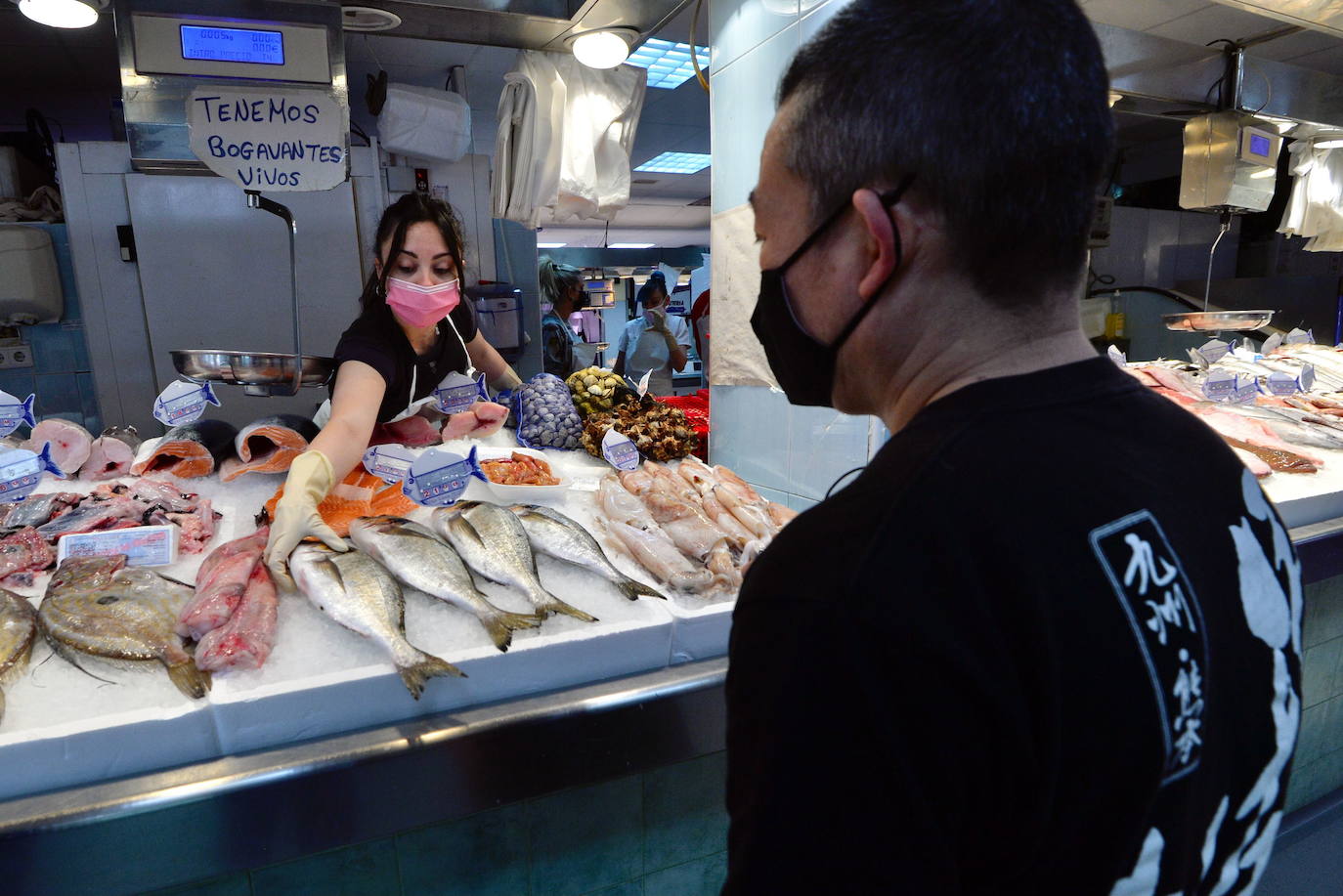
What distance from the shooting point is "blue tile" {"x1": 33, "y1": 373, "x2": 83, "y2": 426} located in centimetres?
512

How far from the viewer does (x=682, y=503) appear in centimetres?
206

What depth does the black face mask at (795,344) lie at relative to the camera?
810mm

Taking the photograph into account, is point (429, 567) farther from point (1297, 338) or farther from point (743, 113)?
point (1297, 338)

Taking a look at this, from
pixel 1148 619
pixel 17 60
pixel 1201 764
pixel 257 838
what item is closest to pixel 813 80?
pixel 1148 619

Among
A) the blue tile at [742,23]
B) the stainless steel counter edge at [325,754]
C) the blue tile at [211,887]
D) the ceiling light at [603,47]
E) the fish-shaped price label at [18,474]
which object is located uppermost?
the ceiling light at [603,47]

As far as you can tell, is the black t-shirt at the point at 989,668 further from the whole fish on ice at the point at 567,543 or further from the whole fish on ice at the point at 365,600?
the whole fish on ice at the point at 567,543

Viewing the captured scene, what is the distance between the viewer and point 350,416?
2.33m

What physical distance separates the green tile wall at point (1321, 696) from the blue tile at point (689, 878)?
2293mm

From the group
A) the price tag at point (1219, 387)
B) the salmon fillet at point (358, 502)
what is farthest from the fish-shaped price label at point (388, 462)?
the price tag at point (1219, 387)

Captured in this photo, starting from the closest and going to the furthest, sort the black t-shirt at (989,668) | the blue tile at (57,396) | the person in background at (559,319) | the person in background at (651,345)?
the black t-shirt at (989,668) → the blue tile at (57,396) → the person in background at (559,319) → the person in background at (651,345)

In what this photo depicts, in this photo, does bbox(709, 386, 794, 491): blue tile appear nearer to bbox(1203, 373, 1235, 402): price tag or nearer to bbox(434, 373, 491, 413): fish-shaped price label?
bbox(434, 373, 491, 413): fish-shaped price label

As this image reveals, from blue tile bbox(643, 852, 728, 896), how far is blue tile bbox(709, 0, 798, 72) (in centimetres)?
242

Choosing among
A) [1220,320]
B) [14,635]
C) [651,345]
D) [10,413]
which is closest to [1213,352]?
[1220,320]

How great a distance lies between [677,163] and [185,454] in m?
9.16
